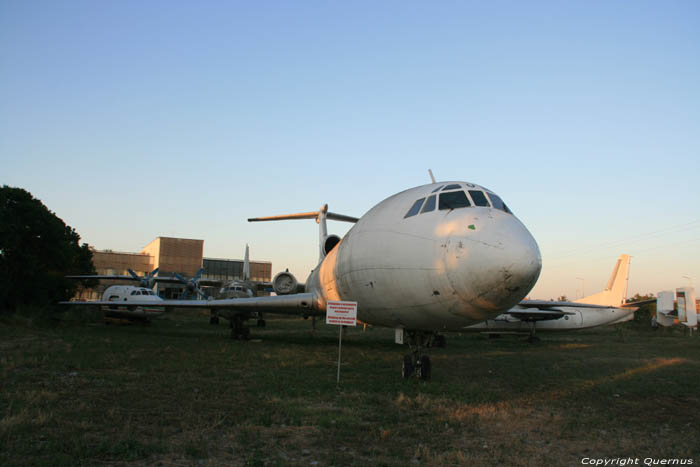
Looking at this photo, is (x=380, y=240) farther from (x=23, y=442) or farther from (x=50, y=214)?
(x=50, y=214)

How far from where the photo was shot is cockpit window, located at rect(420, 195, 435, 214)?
26.6 ft

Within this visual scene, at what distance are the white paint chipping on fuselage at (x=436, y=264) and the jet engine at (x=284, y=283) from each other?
12.1 meters

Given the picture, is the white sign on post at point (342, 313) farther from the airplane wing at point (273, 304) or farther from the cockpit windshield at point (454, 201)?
the airplane wing at point (273, 304)

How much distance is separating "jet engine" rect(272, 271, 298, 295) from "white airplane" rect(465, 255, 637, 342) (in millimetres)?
8717

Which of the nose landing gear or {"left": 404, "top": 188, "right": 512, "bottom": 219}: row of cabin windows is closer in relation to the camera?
{"left": 404, "top": 188, "right": 512, "bottom": 219}: row of cabin windows

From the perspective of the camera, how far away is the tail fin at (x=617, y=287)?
29.1 m

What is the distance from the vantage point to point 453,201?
796 cm

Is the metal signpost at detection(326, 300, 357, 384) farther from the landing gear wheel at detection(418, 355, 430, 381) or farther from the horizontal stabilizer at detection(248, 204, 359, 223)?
the horizontal stabilizer at detection(248, 204, 359, 223)

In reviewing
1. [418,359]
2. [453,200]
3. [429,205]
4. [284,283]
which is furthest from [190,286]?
[453,200]

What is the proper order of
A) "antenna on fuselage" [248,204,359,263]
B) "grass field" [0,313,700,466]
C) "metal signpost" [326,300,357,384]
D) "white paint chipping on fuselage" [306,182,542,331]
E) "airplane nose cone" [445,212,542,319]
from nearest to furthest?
"grass field" [0,313,700,466] → "airplane nose cone" [445,212,542,319] → "white paint chipping on fuselage" [306,182,542,331] → "metal signpost" [326,300,357,384] → "antenna on fuselage" [248,204,359,263]

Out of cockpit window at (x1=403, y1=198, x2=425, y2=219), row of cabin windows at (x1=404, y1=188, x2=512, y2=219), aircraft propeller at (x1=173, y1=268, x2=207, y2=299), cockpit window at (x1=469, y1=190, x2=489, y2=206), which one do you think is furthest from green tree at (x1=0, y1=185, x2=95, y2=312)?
cockpit window at (x1=469, y1=190, x2=489, y2=206)

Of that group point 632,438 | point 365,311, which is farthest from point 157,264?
point 632,438

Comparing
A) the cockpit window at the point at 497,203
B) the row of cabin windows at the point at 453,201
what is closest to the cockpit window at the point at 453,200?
the row of cabin windows at the point at 453,201

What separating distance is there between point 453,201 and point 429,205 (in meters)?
0.45
